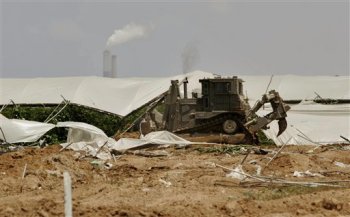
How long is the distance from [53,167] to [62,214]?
4234 mm

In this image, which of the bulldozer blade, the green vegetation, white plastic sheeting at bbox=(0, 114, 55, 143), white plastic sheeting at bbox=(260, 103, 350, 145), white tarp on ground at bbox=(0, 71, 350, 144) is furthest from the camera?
white tarp on ground at bbox=(0, 71, 350, 144)

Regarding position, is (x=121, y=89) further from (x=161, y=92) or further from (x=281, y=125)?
(x=281, y=125)

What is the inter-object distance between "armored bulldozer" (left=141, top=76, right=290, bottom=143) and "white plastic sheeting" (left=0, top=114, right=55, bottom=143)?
15.3 ft

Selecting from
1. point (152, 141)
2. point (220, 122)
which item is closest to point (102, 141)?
point (152, 141)

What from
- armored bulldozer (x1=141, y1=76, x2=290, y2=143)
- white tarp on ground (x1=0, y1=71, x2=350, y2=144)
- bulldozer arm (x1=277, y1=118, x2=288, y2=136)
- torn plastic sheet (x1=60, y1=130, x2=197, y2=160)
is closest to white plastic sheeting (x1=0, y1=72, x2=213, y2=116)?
white tarp on ground (x1=0, y1=71, x2=350, y2=144)

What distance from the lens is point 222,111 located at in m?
19.8

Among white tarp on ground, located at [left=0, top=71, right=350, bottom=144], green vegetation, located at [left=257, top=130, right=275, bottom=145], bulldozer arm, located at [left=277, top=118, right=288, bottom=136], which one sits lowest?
green vegetation, located at [left=257, top=130, right=275, bottom=145]

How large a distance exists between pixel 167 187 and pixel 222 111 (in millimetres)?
9587

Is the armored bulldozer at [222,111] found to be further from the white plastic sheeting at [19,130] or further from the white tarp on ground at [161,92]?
the white plastic sheeting at [19,130]

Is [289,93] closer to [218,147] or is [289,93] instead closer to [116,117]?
[116,117]

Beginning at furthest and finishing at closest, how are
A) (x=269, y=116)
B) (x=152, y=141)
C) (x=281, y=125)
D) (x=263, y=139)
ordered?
(x=263, y=139)
(x=281, y=125)
(x=269, y=116)
(x=152, y=141)

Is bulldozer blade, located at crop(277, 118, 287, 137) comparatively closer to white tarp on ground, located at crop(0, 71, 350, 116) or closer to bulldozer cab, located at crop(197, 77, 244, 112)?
bulldozer cab, located at crop(197, 77, 244, 112)

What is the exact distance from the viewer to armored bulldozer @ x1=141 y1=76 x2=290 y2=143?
19.5m

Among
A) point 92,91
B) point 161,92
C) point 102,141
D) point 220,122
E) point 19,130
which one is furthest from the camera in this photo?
point 92,91
